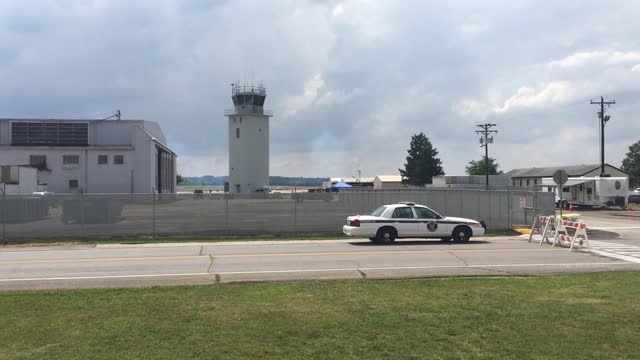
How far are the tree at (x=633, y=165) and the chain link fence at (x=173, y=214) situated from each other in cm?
9067

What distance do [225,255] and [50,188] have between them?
6216cm

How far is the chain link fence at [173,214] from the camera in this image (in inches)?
940

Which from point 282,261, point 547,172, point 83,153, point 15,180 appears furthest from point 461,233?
point 547,172

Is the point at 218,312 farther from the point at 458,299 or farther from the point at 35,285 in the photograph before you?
the point at 35,285

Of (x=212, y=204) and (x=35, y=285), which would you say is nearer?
(x=35, y=285)

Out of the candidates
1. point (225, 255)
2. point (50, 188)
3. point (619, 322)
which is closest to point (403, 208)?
point (225, 255)

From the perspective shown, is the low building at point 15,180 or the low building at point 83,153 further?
the low building at point 83,153

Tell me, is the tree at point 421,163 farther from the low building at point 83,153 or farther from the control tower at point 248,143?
the low building at point 83,153

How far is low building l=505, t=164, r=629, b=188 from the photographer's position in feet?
280

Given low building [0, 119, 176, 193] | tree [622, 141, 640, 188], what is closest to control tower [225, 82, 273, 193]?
low building [0, 119, 176, 193]

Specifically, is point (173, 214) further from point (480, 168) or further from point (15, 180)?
point (480, 168)

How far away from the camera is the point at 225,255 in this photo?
1777 cm

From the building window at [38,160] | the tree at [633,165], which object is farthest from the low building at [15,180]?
the tree at [633,165]

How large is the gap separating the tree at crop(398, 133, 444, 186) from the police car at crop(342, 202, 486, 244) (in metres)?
97.1
